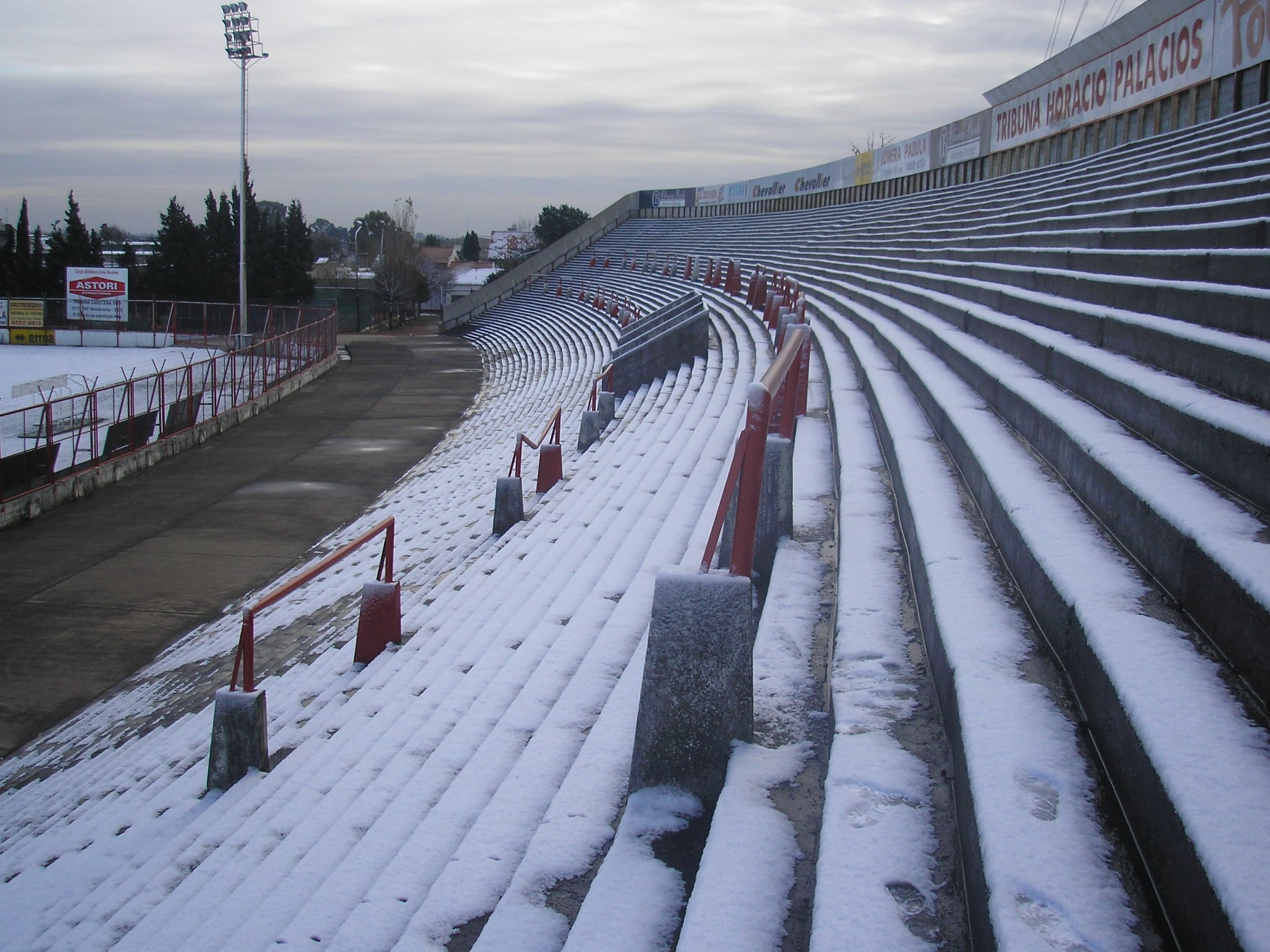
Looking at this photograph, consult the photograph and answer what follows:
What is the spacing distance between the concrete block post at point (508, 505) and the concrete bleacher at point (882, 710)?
126cm

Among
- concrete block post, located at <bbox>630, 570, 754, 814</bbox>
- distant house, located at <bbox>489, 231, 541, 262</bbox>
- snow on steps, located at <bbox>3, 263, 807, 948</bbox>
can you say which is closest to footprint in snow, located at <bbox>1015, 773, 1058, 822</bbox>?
concrete block post, located at <bbox>630, 570, 754, 814</bbox>

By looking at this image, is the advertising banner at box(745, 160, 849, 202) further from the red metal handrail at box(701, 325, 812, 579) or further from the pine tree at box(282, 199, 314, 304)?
the red metal handrail at box(701, 325, 812, 579)

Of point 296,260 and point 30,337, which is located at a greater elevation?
point 296,260

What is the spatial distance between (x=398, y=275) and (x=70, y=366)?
38.6 m

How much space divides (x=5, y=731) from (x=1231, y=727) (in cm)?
970

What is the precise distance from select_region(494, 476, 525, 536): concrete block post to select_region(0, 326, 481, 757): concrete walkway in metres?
3.83

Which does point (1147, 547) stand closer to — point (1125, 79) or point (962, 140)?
point (1125, 79)

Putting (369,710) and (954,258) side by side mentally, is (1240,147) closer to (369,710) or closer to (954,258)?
(954,258)

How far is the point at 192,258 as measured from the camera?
57219 millimetres

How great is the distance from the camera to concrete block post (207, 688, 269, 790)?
226 inches

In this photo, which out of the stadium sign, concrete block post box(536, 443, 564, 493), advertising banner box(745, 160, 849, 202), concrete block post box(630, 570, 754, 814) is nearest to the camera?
concrete block post box(630, 570, 754, 814)

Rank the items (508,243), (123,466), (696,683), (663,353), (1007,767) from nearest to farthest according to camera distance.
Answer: (1007,767) → (696,683) → (663,353) → (123,466) → (508,243)

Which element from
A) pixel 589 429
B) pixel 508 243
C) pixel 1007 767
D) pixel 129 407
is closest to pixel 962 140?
pixel 589 429

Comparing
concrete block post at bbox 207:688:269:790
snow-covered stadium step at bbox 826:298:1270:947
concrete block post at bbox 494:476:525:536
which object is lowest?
concrete block post at bbox 207:688:269:790
